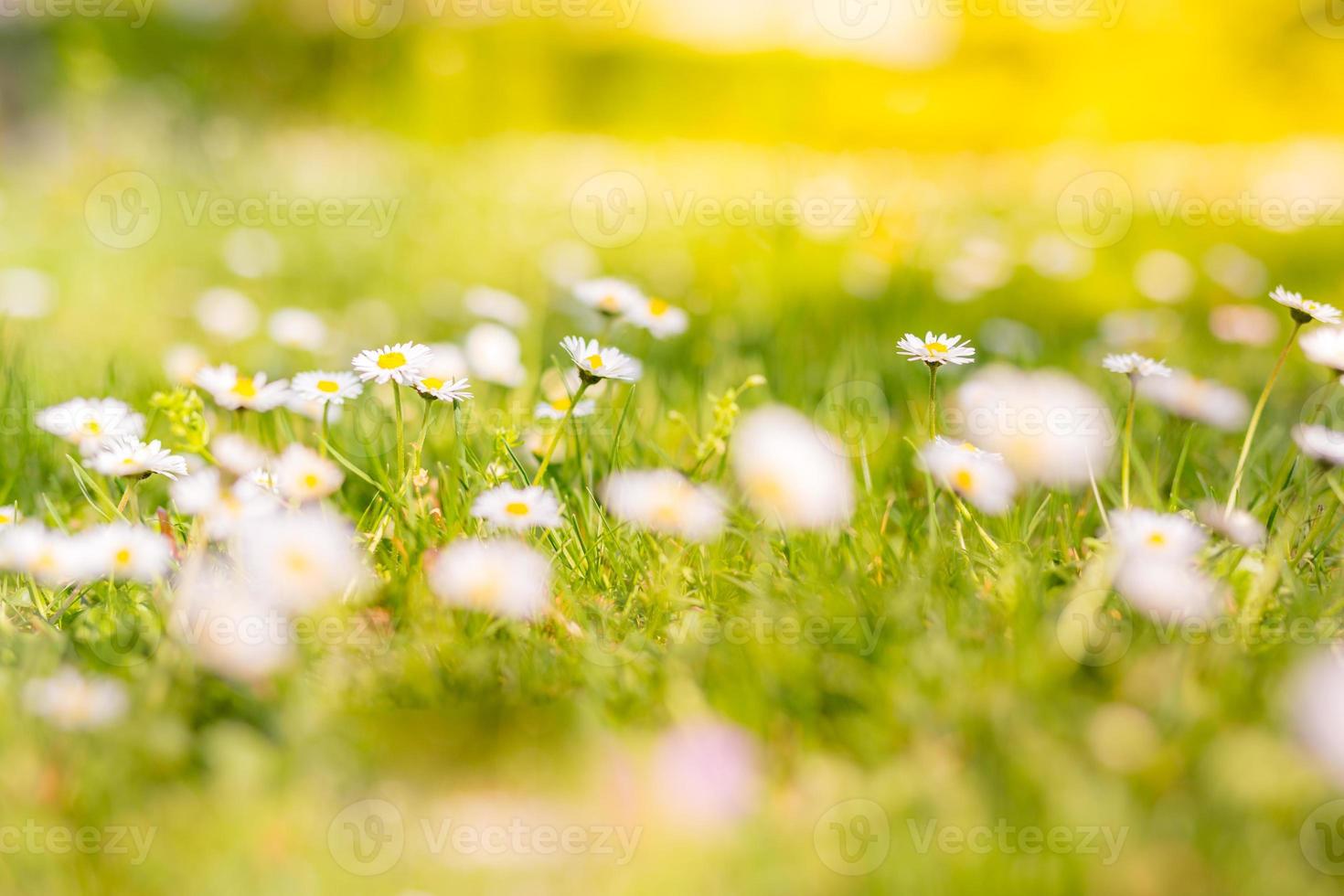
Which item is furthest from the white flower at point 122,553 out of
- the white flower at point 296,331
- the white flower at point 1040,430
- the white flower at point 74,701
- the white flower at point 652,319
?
the white flower at point 1040,430

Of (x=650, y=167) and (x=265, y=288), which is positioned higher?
(x=650, y=167)

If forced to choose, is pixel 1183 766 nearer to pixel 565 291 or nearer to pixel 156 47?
pixel 565 291

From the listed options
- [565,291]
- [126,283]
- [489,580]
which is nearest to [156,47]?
[126,283]

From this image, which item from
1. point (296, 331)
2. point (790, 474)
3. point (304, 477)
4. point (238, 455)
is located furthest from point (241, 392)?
point (790, 474)

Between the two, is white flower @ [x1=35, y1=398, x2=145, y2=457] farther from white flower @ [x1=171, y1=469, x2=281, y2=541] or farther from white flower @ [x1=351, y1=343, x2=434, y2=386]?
white flower @ [x1=351, y1=343, x2=434, y2=386]

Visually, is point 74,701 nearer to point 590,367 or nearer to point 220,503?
point 220,503

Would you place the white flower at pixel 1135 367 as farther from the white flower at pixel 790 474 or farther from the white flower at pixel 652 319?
the white flower at pixel 652 319
